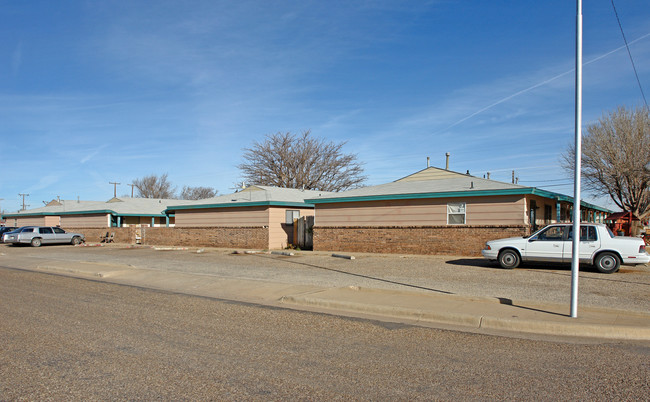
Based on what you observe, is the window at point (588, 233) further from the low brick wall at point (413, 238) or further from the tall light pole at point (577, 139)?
the tall light pole at point (577, 139)

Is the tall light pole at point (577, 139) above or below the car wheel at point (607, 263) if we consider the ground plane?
above

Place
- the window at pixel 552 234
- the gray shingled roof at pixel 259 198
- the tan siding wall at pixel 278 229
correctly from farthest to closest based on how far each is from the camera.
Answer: the gray shingled roof at pixel 259 198
the tan siding wall at pixel 278 229
the window at pixel 552 234

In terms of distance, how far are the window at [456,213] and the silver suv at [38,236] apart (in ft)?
94.0

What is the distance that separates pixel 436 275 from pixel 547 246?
12.7 feet

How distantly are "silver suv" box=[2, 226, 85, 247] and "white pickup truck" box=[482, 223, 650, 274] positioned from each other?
3179 centimetres

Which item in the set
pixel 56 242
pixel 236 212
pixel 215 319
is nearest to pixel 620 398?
pixel 215 319

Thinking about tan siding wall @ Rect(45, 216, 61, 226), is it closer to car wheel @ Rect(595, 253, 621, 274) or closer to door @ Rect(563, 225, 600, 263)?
door @ Rect(563, 225, 600, 263)

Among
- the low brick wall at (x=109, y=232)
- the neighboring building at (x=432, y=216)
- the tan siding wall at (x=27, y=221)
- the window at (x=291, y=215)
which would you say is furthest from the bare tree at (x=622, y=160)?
the tan siding wall at (x=27, y=221)

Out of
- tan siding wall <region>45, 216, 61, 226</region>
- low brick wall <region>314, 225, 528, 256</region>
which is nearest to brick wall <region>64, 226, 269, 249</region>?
low brick wall <region>314, 225, 528, 256</region>

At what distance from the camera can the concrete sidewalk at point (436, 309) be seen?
8.44 metres

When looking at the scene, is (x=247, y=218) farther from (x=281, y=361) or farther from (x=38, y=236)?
(x=281, y=361)

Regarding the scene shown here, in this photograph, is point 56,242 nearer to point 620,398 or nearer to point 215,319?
point 215,319

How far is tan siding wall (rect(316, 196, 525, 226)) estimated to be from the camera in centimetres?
2125

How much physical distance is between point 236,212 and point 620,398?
88.8 ft
